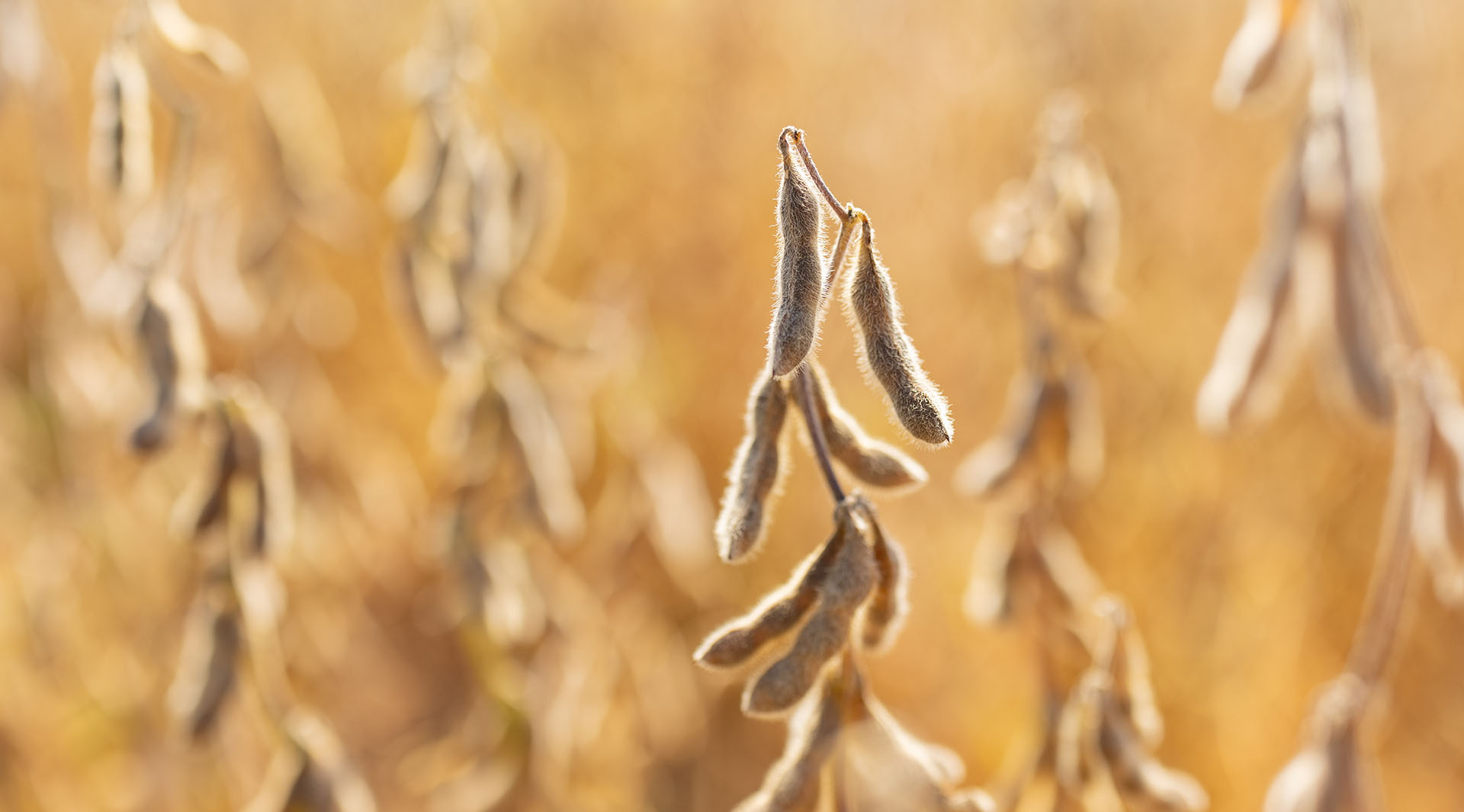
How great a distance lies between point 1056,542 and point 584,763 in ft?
2.60

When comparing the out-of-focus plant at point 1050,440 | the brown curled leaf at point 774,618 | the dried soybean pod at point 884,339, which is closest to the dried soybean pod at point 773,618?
the brown curled leaf at point 774,618

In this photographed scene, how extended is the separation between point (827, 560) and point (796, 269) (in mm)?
188

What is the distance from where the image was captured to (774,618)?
707mm

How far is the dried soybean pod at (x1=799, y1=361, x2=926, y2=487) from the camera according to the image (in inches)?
29.1

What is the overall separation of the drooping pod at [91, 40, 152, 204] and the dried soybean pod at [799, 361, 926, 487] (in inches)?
Answer: 26.7

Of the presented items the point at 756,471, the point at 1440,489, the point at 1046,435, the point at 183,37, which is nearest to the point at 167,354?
the point at 183,37

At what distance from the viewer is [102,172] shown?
3.37 feet

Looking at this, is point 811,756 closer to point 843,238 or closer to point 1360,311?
point 843,238

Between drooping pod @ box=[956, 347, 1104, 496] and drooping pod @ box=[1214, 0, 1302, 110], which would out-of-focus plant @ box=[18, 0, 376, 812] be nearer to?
drooping pod @ box=[956, 347, 1104, 496]

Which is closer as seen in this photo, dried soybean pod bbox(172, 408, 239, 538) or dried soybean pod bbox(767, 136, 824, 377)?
dried soybean pod bbox(767, 136, 824, 377)

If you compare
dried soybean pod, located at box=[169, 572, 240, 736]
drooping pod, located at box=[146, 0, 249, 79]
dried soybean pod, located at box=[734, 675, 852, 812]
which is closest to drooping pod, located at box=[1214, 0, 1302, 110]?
dried soybean pod, located at box=[734, 675, 852, 812]

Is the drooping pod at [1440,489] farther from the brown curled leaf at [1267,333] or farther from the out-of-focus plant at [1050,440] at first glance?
the out-of-focus plant at [1050,440]

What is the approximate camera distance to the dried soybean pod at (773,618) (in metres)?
0.69

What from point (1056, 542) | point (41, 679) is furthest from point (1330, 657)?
point (41, 679)
